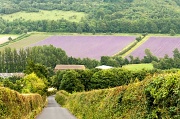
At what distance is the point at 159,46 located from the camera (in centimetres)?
17125

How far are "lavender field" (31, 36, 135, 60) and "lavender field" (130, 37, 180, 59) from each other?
9997mm

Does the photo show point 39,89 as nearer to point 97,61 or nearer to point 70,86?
point 70,86

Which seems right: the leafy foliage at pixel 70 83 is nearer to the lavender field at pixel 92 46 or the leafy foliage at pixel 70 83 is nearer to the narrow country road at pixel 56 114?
the narrow country road at pixel 56 114

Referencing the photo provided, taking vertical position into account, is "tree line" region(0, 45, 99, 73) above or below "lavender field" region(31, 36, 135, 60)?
below

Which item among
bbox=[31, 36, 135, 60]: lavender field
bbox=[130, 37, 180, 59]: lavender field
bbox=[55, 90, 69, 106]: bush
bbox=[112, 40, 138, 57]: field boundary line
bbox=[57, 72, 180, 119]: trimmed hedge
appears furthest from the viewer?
bbox=[31, 36, 135, 60]: lavender field

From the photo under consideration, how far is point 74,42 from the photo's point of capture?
192500 mm

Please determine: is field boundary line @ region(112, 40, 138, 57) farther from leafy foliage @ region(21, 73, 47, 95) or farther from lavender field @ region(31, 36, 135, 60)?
leafy foliage @ region(21, 73, 47, 95)

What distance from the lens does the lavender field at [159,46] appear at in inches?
6218

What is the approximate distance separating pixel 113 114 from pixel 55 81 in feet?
345

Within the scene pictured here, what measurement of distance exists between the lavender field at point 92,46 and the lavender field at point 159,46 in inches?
394

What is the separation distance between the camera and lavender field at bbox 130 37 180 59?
518 feet

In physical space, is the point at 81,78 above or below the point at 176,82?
below

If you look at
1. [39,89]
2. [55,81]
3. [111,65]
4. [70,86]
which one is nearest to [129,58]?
[111,65]

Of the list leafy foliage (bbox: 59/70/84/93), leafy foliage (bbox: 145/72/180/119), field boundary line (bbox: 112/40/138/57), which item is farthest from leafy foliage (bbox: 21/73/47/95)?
field boundary line (bbox: 112/40/138/57)
